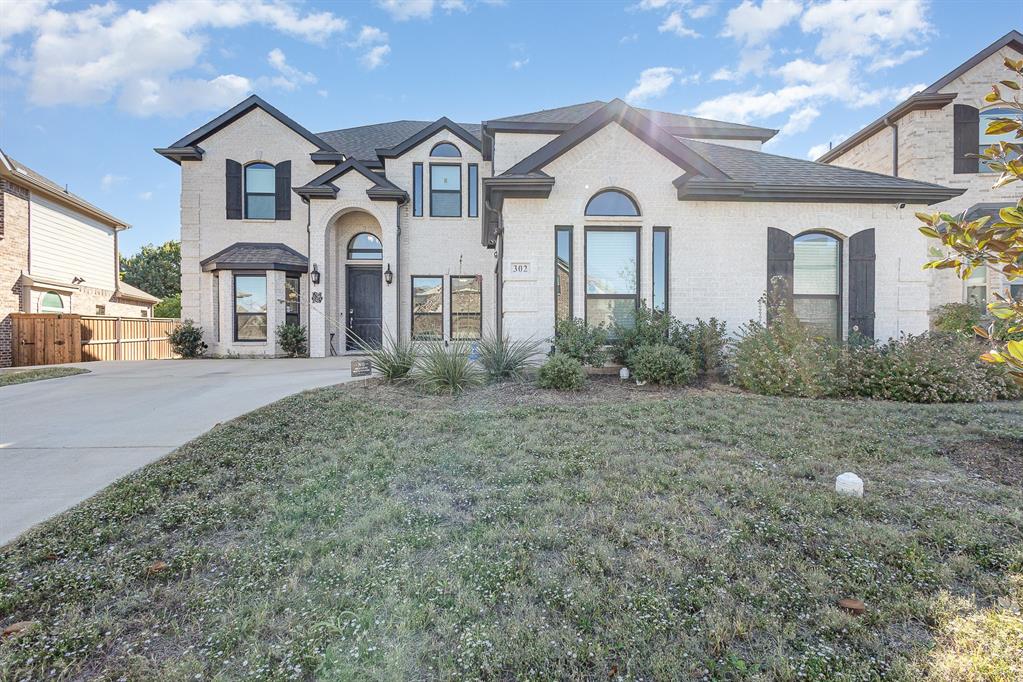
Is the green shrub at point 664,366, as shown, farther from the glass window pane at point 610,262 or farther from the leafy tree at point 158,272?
the leafy tree at point 158,272

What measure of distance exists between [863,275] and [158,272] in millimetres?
40143

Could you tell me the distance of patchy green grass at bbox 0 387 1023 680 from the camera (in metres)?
1.77

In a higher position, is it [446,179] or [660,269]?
[446,179]

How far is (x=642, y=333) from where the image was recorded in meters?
7.68

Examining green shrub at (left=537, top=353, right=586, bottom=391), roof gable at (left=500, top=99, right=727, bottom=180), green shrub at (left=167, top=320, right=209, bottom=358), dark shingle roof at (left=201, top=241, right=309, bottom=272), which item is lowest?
green shrub at (left=537, top=353, right=586, bottom=391)

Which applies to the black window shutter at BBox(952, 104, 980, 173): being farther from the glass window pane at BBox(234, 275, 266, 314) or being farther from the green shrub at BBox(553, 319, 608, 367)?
the glass window pane at BBox(234, 275, 266, 314)

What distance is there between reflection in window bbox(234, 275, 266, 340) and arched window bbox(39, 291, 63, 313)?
6624mm

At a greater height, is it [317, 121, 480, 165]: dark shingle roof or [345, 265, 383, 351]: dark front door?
[317, 121, 480, 165]: dark shingle roof

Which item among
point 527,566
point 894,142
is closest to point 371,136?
point 894,142

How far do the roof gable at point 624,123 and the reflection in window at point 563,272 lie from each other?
128 centimetres

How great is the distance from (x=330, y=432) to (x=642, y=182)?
682 cm

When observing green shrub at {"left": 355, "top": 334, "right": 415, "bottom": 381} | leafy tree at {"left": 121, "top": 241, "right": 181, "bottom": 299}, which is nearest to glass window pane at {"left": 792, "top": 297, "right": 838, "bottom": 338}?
green shrub at {"left": 355, "top": 334, "right": 415, "bottom": 381}

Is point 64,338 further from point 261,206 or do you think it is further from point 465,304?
point 465,304

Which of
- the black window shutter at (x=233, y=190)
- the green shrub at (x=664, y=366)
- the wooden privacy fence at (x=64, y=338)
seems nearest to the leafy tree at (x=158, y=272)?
the wooden privacy fence at (x=64, y=338)
